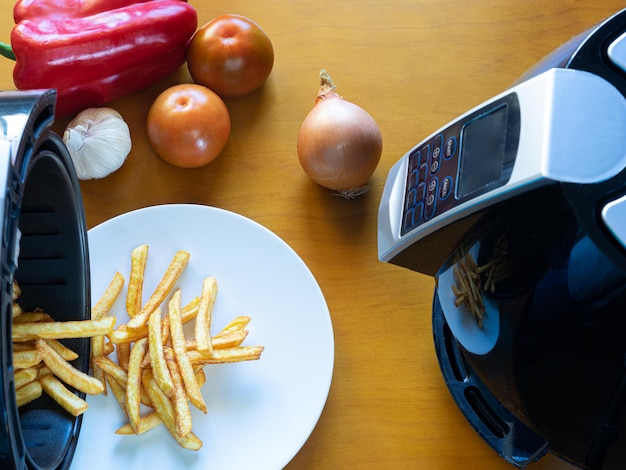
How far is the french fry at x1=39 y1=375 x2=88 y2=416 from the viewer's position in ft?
2.64

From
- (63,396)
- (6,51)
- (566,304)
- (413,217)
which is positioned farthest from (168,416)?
(6,51)

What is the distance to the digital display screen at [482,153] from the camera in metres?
0.62

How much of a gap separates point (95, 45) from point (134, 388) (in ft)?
1.78

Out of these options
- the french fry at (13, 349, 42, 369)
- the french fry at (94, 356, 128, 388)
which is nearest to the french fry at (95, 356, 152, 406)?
the french fry at (94, 356, 128, 388)

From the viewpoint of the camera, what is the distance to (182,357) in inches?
34.6

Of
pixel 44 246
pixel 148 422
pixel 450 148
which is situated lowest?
pixel 148 422

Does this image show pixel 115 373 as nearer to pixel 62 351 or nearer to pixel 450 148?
pixel 62 351

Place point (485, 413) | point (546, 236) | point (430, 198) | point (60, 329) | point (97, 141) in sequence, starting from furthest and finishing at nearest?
point (97, 141) → point (485, 413) → point (60, 329) → point (430, 198) → point (546, 236)

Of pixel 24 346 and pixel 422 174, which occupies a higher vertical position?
pixel 422 174

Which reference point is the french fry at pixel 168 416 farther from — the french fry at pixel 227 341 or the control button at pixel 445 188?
the control button at pixel 445 188

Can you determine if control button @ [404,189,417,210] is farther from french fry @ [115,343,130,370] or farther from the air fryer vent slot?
french fry @ [115,343,130,370]

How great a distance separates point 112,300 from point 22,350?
6.0 inches

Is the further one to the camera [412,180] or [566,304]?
[412,180]

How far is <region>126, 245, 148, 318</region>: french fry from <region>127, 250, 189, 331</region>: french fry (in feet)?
0.04
